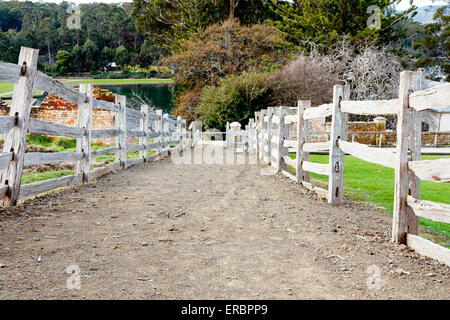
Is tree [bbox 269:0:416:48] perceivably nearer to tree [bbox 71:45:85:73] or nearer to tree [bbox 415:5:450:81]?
tree [bbox 415:5:450:81]

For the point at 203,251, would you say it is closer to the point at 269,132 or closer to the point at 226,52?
the point at 269,132

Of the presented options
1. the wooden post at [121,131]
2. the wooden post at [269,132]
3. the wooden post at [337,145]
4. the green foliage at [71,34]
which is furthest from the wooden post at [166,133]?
the green foliage at [71,34]

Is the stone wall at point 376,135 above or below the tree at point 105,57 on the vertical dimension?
below

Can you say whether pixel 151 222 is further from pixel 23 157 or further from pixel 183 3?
pixel 183 3

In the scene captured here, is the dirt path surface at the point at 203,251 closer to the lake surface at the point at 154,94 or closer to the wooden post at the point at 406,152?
the wooden post at the point at 406,152

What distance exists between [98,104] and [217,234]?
14.0 ft

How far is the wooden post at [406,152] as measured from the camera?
3.55 metres

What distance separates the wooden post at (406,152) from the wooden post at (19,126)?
13.1 feet

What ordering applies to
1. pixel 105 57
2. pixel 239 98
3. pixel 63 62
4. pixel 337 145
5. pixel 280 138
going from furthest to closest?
pixel 105 57
pixel 63 62
pixel 239 98
pixel 280 138
pixel 337 145

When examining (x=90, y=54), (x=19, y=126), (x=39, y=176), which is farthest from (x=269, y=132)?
(x=90, y=54)

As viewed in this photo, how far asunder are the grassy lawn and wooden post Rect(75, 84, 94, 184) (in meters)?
4.47

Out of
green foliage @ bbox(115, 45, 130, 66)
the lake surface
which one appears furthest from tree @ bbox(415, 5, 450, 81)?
green foliage @ bbox(115, 45, 130, 66)

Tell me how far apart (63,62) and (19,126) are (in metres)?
29.0

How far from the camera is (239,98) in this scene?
80.6ft
